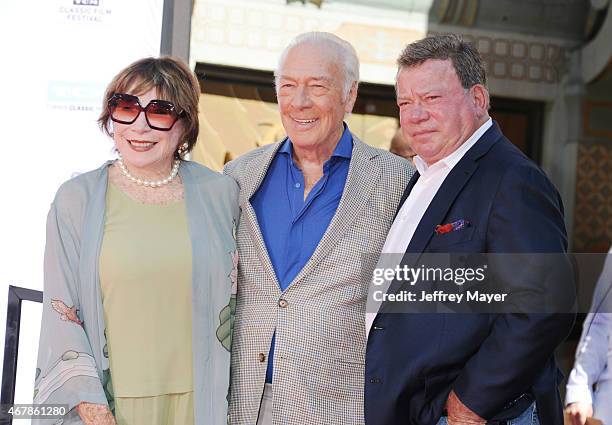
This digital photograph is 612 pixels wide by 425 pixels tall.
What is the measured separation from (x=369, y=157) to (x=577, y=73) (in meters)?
4.27

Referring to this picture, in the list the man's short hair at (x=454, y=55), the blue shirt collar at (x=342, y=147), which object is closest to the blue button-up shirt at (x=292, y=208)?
the blue shirt collar at (x=342, y=147)

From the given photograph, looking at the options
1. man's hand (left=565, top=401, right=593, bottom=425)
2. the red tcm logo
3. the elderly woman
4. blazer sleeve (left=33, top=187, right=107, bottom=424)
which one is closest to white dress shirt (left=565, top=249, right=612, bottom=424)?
man's hand (left=565, top=401, right=593, bottom=425)

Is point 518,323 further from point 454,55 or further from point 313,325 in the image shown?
point 454,55

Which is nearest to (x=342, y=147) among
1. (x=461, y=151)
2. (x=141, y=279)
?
(x=461, y=151)

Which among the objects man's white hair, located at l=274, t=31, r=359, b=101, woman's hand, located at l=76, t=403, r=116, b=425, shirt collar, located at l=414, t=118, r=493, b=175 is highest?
man's white hair, located at l=274, t=31, r=359, b=101

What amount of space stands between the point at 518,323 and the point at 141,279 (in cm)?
109

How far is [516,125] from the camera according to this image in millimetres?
6996

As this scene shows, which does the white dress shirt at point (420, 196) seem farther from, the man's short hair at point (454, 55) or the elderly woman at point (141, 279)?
the elderly woman at point (141, 279)

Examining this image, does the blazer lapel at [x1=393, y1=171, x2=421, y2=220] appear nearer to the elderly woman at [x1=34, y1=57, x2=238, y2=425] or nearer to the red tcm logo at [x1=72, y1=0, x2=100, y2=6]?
the elderly woman at [x1=34, y1=57, x2=238, y2=425]

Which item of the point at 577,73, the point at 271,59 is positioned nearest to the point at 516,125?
the point at 577,73

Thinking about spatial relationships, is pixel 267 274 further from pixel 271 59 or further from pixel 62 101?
pixel 271 59

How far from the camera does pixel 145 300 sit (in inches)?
102

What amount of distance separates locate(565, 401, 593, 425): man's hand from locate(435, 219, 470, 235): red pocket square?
1608 mm

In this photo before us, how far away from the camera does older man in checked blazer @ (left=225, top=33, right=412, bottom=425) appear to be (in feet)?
9.12
